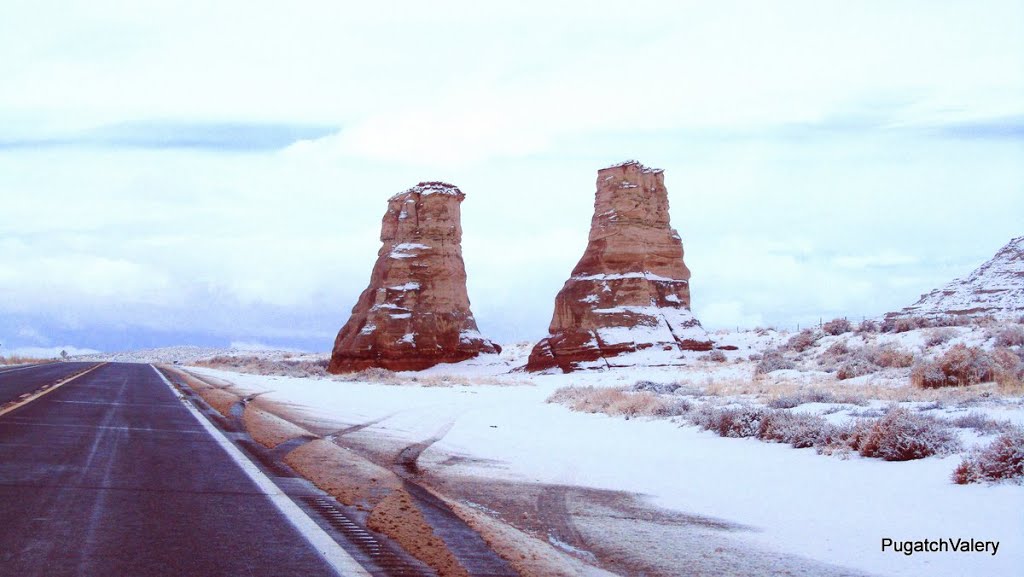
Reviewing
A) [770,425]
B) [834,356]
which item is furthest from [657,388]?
[770,425]

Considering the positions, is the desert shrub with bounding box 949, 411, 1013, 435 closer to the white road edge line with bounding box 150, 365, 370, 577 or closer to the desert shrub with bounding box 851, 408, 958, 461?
the desert shrub with bounding box 851, 408, 958, 461

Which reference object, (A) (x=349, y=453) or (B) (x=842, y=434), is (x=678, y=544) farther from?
(A) (x=349, y=453)

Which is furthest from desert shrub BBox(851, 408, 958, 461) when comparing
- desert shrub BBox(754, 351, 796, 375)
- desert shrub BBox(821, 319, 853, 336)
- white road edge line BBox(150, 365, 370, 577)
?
desert shrub BBox(821, 319, 853, 336)

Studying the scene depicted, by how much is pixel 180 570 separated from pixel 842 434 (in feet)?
27.4

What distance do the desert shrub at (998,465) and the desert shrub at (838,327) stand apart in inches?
1533

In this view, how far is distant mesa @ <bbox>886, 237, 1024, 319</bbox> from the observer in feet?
209

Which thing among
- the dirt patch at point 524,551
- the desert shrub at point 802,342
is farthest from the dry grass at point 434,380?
the dirt patch at point 524,551

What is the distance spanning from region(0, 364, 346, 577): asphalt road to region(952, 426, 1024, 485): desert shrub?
19.9 ft

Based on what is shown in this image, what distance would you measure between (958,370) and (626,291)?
36.1m

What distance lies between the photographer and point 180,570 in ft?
16.0

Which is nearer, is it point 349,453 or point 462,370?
point 349,453

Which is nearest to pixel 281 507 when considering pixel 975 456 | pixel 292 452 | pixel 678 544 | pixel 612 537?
pixel 612 537

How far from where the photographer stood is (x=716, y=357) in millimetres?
48656

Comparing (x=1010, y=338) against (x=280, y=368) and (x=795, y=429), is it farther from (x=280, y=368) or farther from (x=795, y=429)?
(x=280, y=368)
